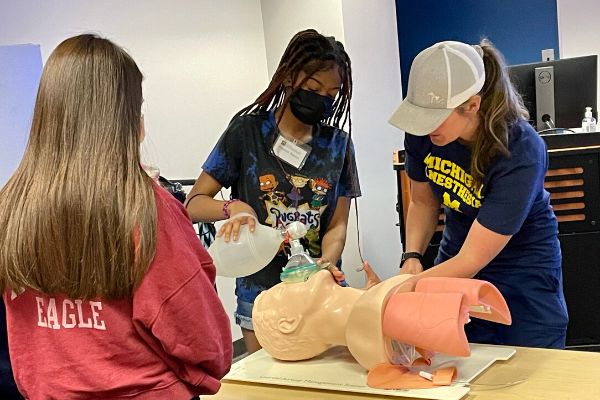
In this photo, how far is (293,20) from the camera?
4301 millimetres

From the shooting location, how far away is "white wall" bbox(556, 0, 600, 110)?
206 inches

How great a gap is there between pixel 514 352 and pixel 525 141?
48 cm

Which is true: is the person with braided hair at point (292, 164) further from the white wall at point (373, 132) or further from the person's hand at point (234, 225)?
the white wall at point (373, 132)

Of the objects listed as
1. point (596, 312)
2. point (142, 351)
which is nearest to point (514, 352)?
point (142, 351)

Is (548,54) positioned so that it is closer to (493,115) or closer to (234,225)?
(493,115)

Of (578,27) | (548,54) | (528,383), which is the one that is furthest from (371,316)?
(578,27)

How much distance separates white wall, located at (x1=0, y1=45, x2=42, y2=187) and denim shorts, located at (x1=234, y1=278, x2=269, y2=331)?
136 centimetres

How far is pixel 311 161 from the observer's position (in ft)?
6.57

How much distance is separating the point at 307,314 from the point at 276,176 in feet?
1.67

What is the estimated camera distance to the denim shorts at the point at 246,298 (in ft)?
6.44

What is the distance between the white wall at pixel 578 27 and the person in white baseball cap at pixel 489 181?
3.93 metres

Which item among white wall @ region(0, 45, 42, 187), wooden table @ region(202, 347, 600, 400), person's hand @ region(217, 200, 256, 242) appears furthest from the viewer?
white wall @ region(0, 45, 42, 187)

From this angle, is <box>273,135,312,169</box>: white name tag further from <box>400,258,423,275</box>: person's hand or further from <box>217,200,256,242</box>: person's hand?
<box>400,258,423,275</box>: person's hand

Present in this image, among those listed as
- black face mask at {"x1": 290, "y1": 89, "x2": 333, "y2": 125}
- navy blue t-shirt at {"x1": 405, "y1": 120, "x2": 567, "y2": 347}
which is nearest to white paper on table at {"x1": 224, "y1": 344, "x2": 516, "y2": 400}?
navy blue t-shirt at {"x1": 405, "y1": 120, "x2": 567, "y2": 347}
